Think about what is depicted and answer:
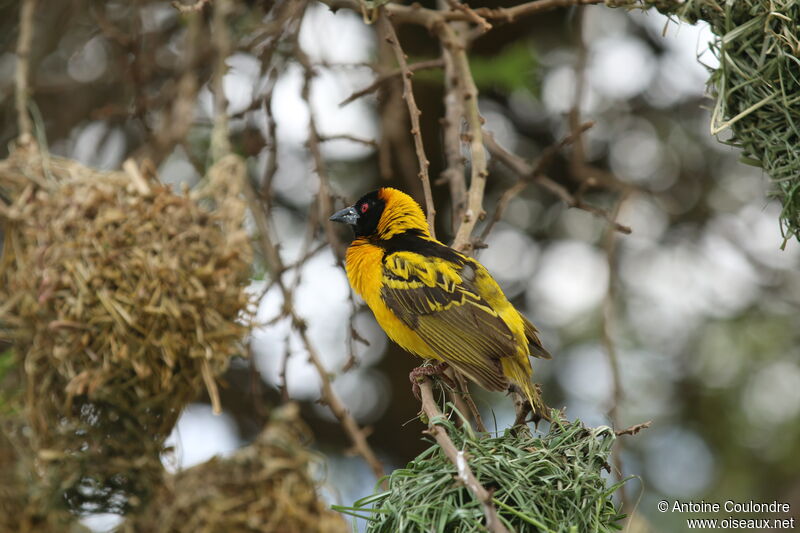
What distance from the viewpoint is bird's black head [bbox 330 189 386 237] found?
3.50 metres

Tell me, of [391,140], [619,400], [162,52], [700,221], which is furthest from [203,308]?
[700,221]

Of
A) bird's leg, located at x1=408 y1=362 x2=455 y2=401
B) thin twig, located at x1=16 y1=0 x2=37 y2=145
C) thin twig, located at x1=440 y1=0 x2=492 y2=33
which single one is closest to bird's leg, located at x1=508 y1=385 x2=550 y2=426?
bird's leg, located at x1=408 y1=362 x2=455 y2=401

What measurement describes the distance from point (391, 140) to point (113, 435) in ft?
9.33

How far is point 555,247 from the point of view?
5320 millimetres

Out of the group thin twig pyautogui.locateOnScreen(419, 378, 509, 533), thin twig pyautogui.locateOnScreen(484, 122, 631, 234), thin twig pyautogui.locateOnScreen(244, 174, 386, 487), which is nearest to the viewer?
thin twig pyautogui.locateOnScreen(419, 378, 509, 533)

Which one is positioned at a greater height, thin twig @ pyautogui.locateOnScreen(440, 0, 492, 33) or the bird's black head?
thin twig @ pyautogui.locateOnScreen(440, 0, 492, 33)

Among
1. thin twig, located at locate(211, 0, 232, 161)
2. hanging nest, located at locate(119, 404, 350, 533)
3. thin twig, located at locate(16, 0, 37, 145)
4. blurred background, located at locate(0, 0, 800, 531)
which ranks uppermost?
thin twig, located at locate(16, 0, 37, 145)

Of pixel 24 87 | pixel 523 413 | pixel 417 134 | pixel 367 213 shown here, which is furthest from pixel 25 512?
pixel 367 213

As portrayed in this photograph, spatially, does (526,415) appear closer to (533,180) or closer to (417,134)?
(417,134)

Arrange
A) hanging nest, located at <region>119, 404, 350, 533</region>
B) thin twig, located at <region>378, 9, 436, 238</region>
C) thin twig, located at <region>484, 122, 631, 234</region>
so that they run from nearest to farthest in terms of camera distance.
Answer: hanging nest, located at <region>119, 404, 350, 533</region> < thin twig, located at <region>378, 9, 436, 238</region> < thin twig, located at <region>484, 122, 631, 234</region>

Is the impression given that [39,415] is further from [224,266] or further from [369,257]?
[369,257]

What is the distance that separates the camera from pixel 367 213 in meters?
3.54

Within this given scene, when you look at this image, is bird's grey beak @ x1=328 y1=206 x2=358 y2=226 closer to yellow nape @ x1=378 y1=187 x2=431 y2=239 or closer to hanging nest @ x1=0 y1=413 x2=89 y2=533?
yellow nape @ x1=378 y1=187 x2=431 y2=239

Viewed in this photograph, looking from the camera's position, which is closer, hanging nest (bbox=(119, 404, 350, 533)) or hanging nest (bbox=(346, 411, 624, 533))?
hanging nest (bbox=(119, 404, 350, 533))
